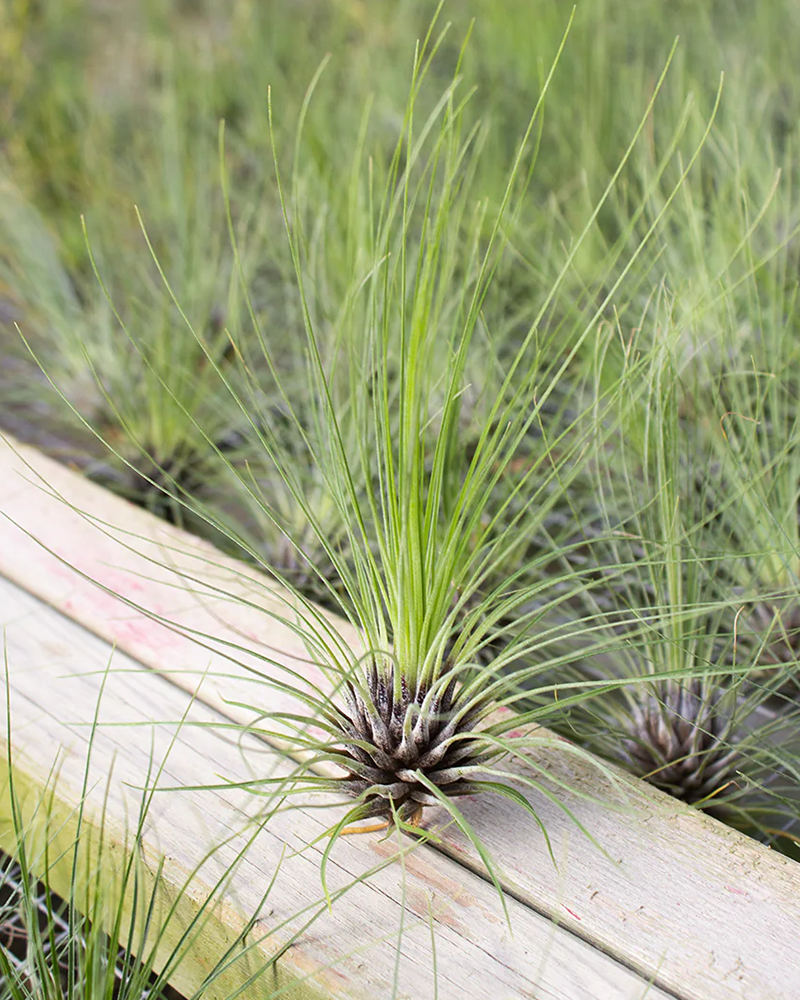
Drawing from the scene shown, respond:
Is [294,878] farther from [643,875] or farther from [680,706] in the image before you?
[680,706]

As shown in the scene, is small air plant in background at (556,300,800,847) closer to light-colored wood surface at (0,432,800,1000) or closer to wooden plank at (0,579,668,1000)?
light-colored wood surface at (0,432,800,1000)

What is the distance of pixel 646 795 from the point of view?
29.4 inches

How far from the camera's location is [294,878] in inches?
27.8

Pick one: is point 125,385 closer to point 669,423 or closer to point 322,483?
point 322,483

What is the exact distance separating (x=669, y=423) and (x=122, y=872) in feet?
1.77

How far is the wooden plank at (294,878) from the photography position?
65cm

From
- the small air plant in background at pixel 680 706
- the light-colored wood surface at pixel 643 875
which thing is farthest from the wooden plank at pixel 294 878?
the small air plant in background at pixel 680 706

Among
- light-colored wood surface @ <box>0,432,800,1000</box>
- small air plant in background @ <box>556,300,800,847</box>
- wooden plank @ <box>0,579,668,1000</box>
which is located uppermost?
small air plant in background @ <box>556,300,800,847</box>

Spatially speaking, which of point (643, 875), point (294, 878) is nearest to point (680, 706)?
point (643, 875)

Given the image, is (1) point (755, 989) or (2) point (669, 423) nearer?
(1) point (755, 989)

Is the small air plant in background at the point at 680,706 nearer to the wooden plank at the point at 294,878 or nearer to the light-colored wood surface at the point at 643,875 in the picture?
the light-colored wood surface at the point at 643,875

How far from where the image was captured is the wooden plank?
65 cm

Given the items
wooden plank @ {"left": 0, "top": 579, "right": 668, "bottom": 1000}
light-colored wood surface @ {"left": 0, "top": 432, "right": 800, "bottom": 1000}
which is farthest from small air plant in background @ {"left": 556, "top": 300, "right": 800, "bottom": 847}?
wooden plank @ {"left": 0, "top": 579, "right": 668, "bottom": 1000}

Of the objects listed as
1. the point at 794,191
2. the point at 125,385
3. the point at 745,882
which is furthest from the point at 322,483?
the point at 794,191
